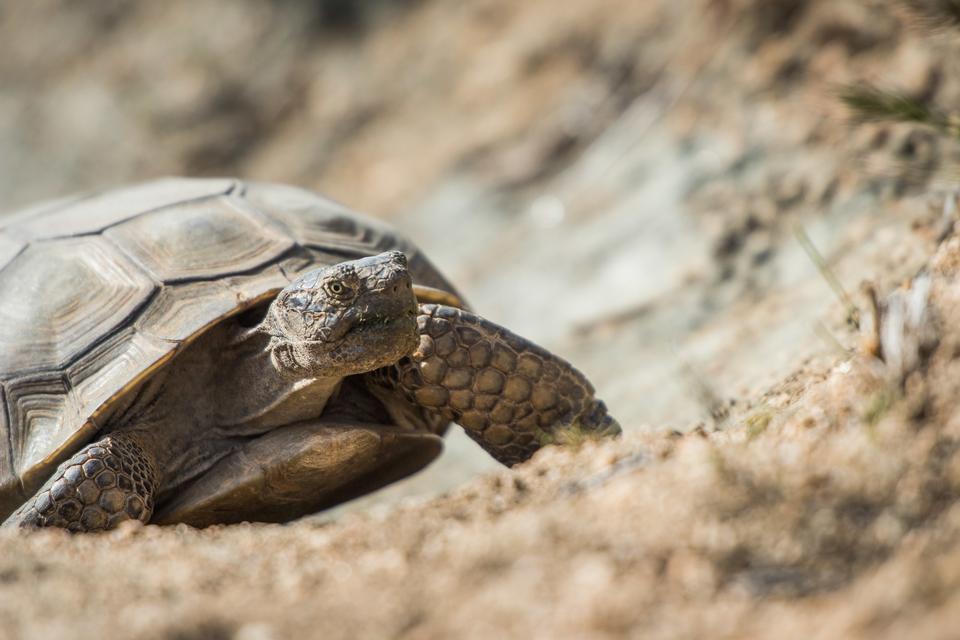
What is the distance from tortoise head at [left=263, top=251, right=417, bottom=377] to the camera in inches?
138

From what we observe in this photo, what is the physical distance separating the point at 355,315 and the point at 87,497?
104 cm

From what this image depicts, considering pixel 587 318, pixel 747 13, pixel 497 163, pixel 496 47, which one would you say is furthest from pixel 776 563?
pixel 496 47

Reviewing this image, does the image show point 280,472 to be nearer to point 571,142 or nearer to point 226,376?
point 226,376

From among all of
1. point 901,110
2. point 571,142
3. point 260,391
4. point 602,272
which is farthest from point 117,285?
point 571,142

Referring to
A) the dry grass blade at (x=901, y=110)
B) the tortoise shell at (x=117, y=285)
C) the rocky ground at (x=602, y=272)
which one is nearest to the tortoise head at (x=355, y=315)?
the tortoise shell at (x=117, y=285)

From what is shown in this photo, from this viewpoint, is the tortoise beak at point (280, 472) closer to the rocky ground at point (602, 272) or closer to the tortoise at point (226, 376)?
the tortoise at point (226, 376)

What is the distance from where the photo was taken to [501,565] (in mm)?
2252

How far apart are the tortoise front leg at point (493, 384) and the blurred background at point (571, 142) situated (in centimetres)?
53

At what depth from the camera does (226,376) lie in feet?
13.0

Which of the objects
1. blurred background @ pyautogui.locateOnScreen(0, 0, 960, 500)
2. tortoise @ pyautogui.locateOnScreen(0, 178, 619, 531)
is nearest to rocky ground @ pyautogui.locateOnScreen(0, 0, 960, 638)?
blurred background @ pyautogui.locateOnScreen(0, 0, 960, 500)

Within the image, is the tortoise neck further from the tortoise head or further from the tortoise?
the tortoise head

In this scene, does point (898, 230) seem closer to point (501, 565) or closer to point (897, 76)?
point (897, 76)

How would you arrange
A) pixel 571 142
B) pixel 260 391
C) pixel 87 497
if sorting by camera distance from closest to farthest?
1. pixel 87 497
2. pixel 260 391
3. pixel 571 142

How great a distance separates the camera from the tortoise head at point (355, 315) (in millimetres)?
3508
